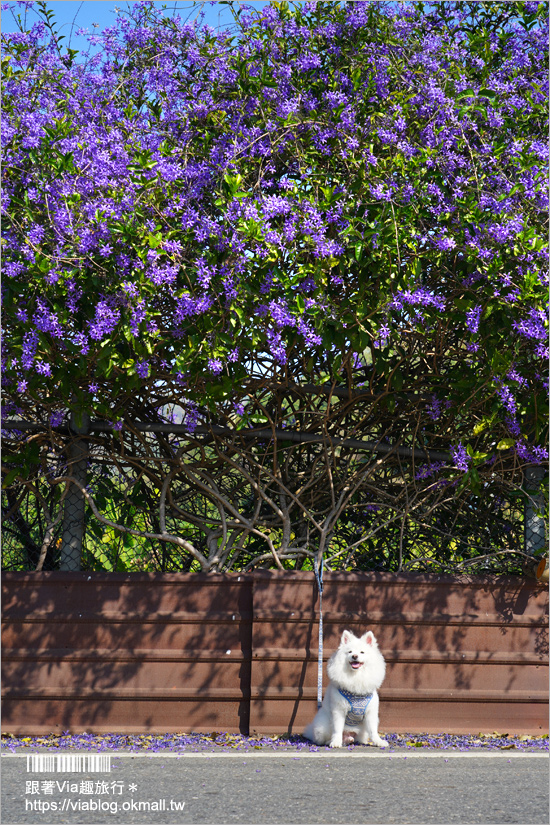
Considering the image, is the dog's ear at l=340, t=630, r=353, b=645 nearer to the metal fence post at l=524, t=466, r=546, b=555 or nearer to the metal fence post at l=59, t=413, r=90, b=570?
the metal fence post at l=524, t=466, r=546, b=555

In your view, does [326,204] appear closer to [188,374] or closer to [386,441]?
[188,374]

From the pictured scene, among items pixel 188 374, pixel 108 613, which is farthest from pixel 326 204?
pixel 108 613

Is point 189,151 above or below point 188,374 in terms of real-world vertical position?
above

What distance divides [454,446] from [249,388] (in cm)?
141

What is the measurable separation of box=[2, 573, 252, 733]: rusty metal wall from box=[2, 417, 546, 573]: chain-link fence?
1.12 feet

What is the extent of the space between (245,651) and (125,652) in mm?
796

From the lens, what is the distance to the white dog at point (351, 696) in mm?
5348

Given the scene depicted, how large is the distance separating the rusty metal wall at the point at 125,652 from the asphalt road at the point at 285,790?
566mm

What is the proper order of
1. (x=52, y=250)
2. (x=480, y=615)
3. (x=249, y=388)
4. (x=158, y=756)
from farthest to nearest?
(x=480, y=615) < (x=249, y=388) < (x=158, y=756) < (x=52, y=250)

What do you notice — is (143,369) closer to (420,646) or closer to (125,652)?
(125,652)

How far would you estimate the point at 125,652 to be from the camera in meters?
5.69

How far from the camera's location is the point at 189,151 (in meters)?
5.06

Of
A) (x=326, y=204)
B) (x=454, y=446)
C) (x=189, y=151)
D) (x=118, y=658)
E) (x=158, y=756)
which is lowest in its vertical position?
(x=158, y=756)

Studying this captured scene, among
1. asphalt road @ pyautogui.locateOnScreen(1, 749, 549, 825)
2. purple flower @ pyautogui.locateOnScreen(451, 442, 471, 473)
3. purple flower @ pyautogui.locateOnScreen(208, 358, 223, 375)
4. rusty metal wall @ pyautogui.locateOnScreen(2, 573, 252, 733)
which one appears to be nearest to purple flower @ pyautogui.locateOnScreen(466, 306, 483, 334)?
purple flower @ pyautogui.locateOnScreen(451, 442, 471, 473)
